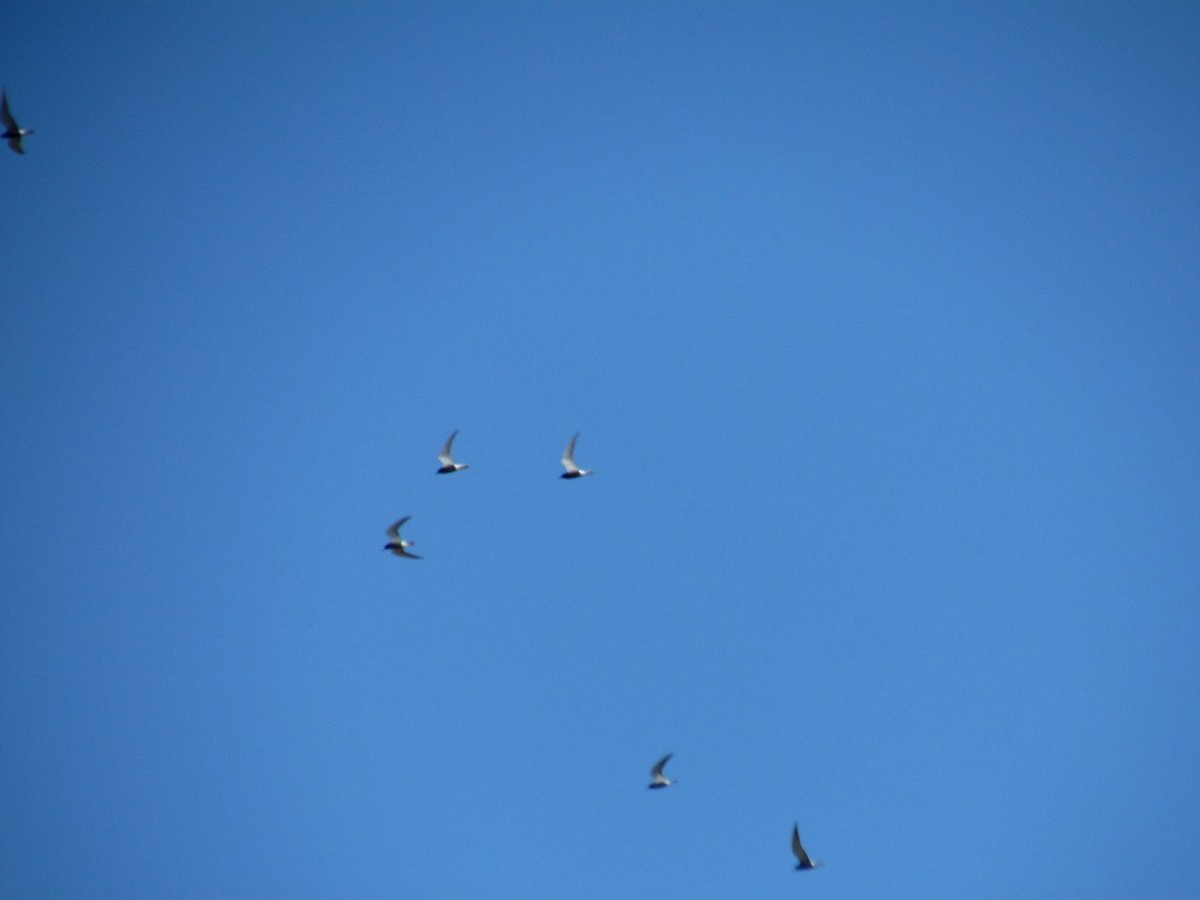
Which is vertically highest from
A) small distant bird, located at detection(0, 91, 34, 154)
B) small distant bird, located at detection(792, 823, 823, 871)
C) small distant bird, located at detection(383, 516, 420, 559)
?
small distant bird, located at detection(0, 91, 34, 154)

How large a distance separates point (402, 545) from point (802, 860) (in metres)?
18.5

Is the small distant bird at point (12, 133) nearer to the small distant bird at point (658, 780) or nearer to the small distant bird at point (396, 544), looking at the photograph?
the small distant bird at point (396, 544)

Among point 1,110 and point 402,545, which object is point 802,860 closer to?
point 402,545

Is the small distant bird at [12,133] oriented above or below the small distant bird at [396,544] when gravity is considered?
above

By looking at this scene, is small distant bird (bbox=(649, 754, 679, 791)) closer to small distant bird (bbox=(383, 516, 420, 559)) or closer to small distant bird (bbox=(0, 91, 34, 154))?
small distant bird (bbox=(383, 516, 420, 559))

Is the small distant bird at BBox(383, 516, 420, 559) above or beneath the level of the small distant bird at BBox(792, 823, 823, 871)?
above

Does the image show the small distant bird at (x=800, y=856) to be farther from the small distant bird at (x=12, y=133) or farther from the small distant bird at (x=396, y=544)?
the small distant bird at (x=12, y=133)

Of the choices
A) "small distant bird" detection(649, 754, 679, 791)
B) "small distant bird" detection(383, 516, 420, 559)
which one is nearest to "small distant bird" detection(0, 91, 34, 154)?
"small distant bird" detection(383, 516, 420, 559)

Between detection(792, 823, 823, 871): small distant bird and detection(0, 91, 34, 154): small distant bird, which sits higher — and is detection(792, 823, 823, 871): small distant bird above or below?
below

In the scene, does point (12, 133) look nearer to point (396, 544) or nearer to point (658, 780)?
point (396, 544)

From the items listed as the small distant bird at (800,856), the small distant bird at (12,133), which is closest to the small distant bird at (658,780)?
the small distant bird at (800,856)

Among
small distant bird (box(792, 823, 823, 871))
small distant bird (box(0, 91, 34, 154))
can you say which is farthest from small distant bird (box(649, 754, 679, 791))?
small distant bird (box(0, 91, 34, 154))

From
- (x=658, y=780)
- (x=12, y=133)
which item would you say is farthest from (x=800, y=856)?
(x=12, y=133)

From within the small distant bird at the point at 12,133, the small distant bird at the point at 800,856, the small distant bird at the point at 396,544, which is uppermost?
the small distant bird at the point at 12,133
